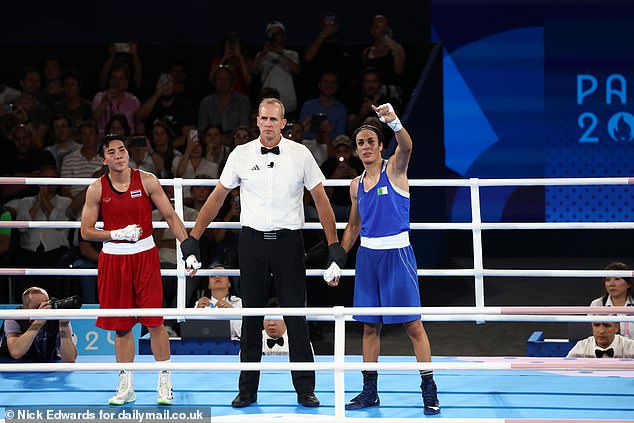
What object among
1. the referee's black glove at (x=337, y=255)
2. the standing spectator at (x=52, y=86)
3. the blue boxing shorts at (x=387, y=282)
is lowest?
the blue boxing shorts at (x=387, y=282)

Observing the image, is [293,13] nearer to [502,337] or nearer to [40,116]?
[40,116]

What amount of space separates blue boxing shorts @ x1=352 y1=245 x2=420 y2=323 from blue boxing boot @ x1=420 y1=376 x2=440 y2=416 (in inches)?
13.2

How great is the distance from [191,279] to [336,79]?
3.02 m

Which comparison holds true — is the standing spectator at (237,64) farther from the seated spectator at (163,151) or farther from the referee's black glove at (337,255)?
the referee's black glove at (337,255)

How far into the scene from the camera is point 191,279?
8.60 metres

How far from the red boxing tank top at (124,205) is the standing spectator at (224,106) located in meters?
4.63

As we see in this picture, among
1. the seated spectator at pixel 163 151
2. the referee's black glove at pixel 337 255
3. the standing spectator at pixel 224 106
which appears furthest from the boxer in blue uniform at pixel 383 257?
the standing spectator at pixel 224 106

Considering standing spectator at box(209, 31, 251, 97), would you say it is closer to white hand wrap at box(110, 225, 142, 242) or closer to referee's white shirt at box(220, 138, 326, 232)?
referee's white shirt at box(220, 138, 326, 232)

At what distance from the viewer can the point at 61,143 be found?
10.5m

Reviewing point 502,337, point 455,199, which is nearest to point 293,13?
point 455,199

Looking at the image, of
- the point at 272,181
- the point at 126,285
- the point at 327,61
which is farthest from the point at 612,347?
the point at 327,61

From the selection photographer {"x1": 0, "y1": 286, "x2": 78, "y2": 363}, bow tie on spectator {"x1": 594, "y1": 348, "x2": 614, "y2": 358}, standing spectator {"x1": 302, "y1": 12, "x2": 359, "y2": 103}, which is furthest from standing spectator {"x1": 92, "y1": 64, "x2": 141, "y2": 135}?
bow tie on spectator {"x1": 594, "y1": 348, "x2": 614, "y2": 358}

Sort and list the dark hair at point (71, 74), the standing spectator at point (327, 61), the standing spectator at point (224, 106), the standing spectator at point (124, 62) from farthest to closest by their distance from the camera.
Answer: the standing spectator at point (124, 62)
the standing spectator at point (327, 61)
the dark hair at point (71, 74)
the standing spectator at point (224, 106)

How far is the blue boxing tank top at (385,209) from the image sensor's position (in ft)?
19.6
